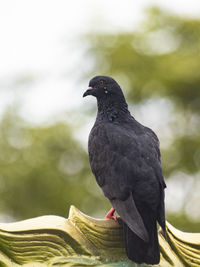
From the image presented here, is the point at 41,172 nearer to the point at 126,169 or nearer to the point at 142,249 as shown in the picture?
the point at 126,169

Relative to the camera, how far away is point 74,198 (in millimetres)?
13672

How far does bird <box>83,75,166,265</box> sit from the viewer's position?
12.5 ft

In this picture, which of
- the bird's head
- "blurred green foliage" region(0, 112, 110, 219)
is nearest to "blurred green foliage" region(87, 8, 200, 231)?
"blurred green foliage" region(0, 112, 110, 219)

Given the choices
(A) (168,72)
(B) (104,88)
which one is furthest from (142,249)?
(A) (168,72)

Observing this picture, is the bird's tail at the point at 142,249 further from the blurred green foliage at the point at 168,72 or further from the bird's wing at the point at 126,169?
the blurred green foliage at the point at 168,72

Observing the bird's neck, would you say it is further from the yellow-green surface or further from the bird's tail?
the bird's tail

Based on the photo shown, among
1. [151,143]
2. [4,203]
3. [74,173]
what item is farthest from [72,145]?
[151,143]

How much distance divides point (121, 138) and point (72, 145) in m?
9.48

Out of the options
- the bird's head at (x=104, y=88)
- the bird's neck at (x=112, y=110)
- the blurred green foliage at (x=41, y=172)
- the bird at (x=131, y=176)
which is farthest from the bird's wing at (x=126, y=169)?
the blurred green foliage at (x=41, y=172)

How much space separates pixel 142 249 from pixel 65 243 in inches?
20.4

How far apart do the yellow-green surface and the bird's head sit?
1.36 m

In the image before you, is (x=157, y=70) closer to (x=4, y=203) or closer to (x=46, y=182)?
(x=46, y=182)

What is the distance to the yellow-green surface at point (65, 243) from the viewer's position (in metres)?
3.53

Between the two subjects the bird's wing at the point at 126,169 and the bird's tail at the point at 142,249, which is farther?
the bird's wing at the point at 126,169
